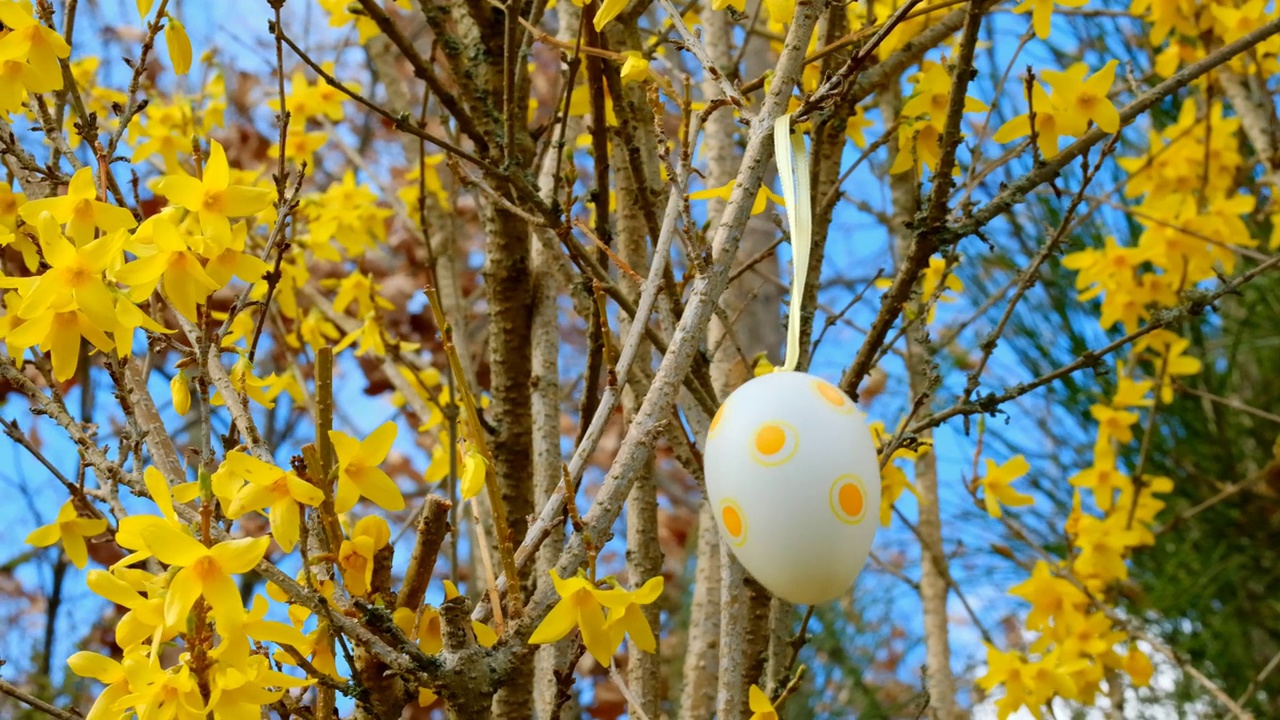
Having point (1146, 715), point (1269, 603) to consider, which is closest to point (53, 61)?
point (1269, 603)

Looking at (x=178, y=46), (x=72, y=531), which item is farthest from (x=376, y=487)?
(x=178, y=46)

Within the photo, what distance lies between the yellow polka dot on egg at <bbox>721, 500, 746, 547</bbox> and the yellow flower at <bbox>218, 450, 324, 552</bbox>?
28 cm

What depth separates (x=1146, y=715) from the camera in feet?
9.87

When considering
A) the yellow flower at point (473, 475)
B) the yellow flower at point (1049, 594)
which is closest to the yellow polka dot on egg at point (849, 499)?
the yellow flower at point (473, 475)

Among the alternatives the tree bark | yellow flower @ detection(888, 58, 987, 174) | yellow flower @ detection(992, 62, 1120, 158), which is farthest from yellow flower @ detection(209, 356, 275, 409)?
the tree bark

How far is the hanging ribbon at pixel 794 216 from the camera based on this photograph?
2.17 ft

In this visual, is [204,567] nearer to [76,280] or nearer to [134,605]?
[134,605]

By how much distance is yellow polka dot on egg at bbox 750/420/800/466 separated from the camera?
62 centimetres

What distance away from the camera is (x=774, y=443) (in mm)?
630

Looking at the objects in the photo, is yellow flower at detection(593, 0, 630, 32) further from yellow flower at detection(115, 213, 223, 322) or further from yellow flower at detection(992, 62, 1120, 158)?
yellow flower at detection(992, 62, 1120, 158)

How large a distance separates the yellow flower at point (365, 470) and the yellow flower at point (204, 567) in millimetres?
116

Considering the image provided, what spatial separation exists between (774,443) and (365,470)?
331mm

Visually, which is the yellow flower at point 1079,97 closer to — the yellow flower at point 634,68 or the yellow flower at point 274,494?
the yellow flower at point 634,68

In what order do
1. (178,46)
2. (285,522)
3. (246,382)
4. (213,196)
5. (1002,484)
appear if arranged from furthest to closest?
(1002,484), (178,46), (246,382), (213,196), (285,522)
